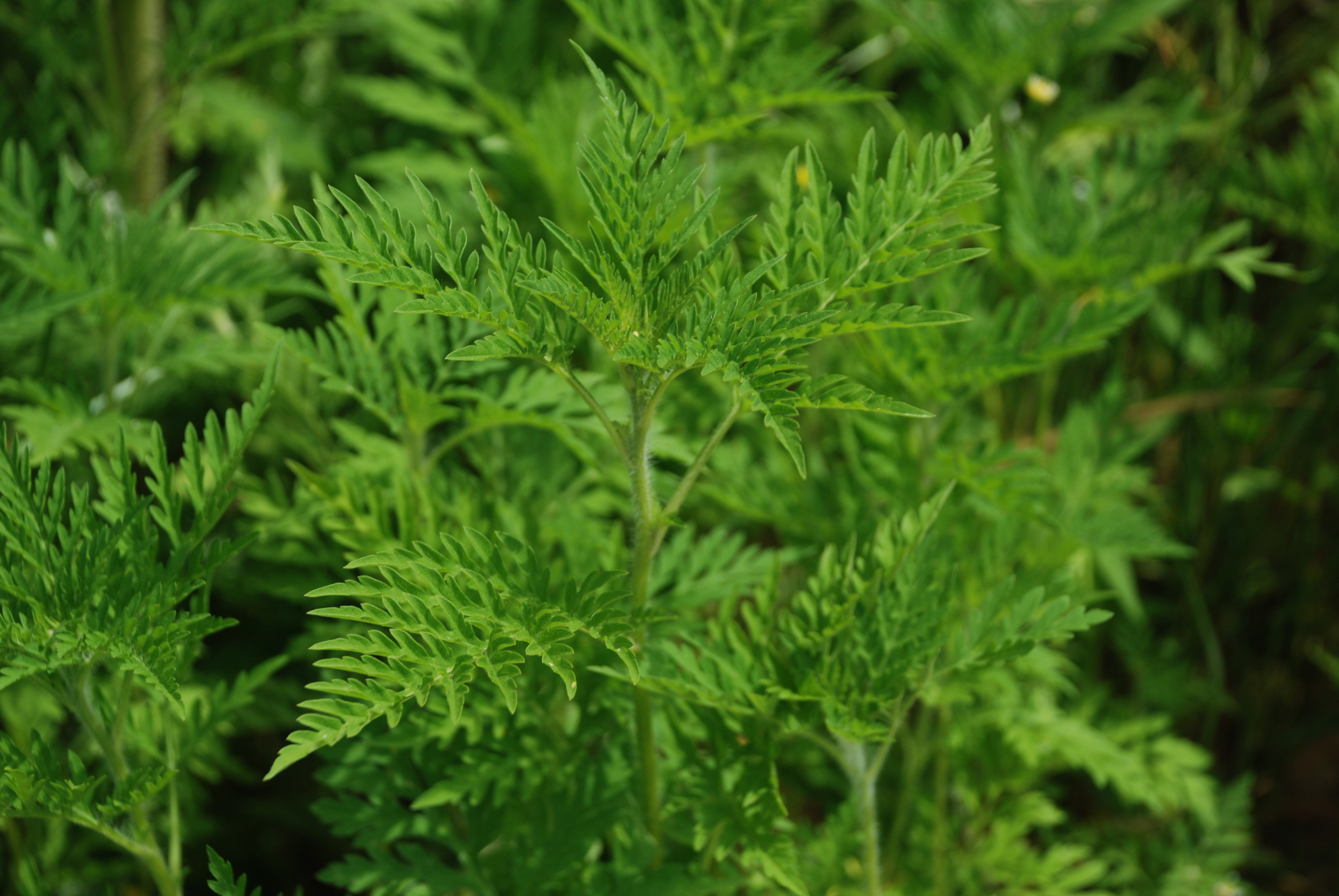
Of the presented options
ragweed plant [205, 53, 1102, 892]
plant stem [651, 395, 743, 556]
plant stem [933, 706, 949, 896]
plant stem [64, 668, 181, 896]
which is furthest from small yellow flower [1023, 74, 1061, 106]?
plant stem [64, 668, 181, 896]

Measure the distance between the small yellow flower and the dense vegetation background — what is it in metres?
0.01

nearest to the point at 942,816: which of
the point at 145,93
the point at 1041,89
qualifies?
the point at 1041,89

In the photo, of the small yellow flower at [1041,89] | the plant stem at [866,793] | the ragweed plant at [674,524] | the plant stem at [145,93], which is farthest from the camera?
the small yellow flower at [1041,89]

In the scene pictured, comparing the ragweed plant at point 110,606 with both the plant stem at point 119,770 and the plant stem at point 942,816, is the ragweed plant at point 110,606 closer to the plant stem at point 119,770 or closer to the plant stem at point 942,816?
the plant stem at point 119,770

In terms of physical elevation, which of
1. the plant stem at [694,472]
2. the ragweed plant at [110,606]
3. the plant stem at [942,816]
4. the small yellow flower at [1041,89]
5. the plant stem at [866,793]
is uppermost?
the small yellow flower at [1041,89]

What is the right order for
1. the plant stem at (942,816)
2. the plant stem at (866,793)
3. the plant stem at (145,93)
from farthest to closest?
the plant stem at (145,93)
the plant stem at (942,816)
the plant stem at (866,793)

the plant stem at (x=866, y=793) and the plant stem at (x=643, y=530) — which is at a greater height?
the plant stem at (x=643, y=530)

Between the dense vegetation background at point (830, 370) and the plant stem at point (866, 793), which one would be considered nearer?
the plant stem at point (866, 793)

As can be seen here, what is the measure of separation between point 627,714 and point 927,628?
0.35m

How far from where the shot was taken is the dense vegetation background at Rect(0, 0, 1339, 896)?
136 centimetres

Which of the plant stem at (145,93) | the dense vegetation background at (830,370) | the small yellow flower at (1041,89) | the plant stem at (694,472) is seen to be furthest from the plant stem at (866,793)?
the plant stem at (145,93)

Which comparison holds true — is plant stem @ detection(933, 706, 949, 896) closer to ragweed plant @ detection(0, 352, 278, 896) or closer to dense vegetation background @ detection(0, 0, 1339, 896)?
dense vegetation background @ detection(0, 0, 1339, 896)

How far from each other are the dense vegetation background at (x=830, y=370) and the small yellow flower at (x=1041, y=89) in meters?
0.01

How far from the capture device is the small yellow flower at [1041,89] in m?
1.90
